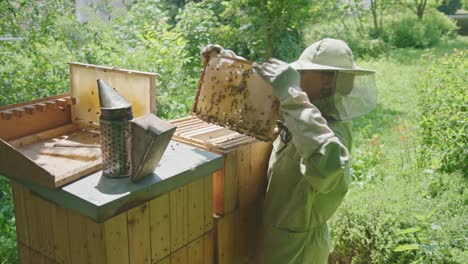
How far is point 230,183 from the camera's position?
87.1 inches

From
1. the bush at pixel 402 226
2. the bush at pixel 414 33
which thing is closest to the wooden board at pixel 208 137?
the bush at pixel 402 226

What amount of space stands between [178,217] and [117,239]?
12.8 inches

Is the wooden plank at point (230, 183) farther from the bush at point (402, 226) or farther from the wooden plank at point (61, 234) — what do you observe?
the bush at point (402, 226)

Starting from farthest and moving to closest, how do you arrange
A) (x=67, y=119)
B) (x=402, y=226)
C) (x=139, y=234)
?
(x=402, y=226)
(x=67, y=119)
(x=139, y=234)

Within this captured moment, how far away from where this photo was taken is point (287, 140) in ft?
7.01

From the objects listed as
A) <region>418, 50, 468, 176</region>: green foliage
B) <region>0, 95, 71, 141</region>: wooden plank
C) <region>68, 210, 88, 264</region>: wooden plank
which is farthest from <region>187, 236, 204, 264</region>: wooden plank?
<region>418, 50, 468, 176</region>: green foliage

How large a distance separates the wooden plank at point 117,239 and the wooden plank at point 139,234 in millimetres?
22

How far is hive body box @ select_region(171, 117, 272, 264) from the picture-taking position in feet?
7.18

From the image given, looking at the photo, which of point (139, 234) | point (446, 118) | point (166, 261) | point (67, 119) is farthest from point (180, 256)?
point (446, 118)

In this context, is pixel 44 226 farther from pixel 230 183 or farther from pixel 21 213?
pixel 230 183

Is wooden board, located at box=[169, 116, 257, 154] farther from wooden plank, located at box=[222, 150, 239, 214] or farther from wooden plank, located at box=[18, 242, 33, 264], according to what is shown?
wooden plank, located at box=[18, 242, 33, 264]

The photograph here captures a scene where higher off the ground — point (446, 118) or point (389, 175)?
point (446, 118)

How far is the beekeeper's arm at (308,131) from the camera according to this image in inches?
69.2

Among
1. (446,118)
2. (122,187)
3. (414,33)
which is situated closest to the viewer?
(122,187)
